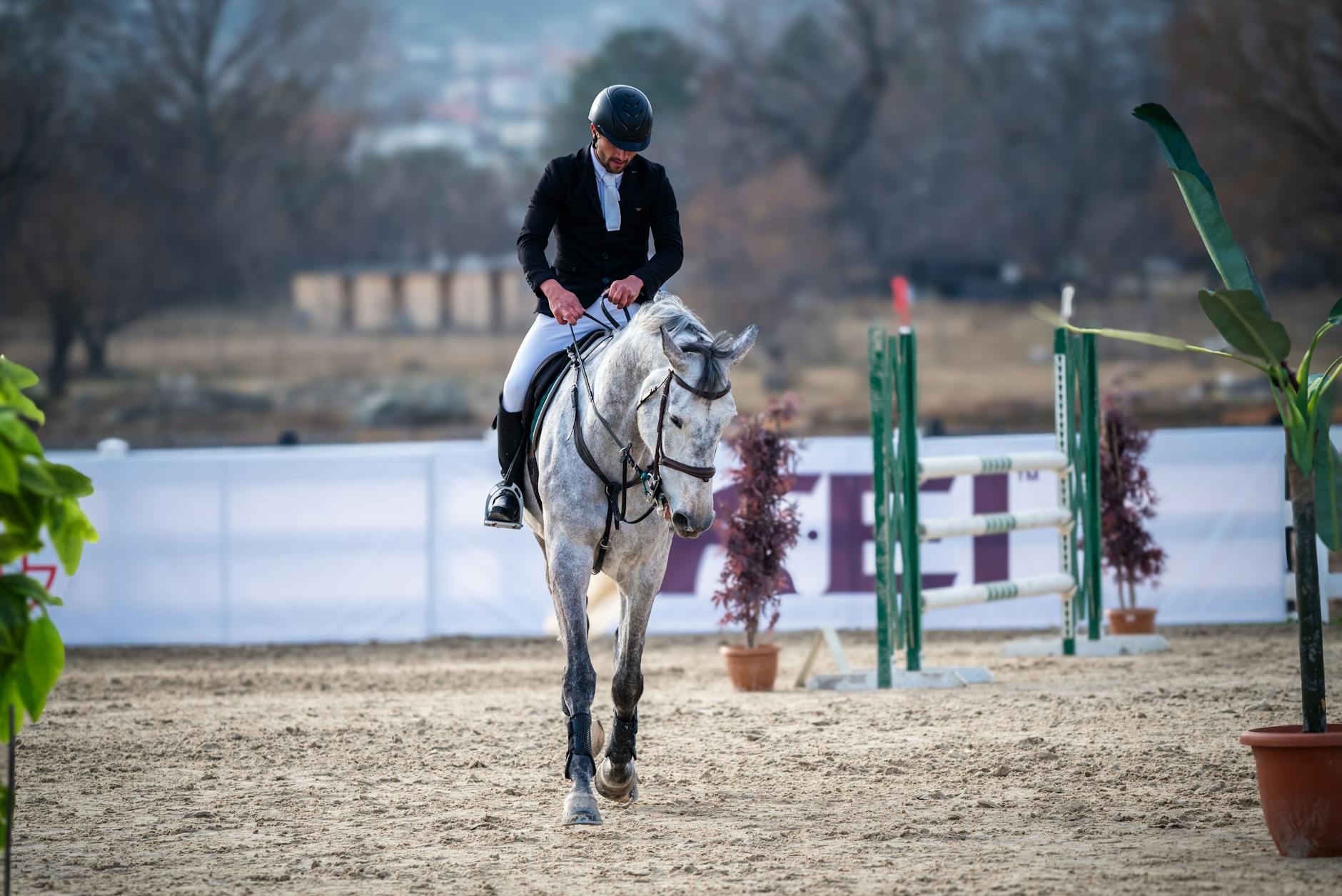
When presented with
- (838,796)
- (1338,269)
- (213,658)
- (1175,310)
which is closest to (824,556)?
(213,658)

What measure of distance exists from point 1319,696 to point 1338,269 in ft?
103

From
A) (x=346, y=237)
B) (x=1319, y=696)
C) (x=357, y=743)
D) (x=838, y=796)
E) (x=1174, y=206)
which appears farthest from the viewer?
(x=346, y=237)

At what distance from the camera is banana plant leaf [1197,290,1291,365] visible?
4.04 meters

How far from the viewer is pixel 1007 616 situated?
36.2 ft

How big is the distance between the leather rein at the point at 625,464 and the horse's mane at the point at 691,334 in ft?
0.14

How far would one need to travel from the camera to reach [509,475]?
5.68m

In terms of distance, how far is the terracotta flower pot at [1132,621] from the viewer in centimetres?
975

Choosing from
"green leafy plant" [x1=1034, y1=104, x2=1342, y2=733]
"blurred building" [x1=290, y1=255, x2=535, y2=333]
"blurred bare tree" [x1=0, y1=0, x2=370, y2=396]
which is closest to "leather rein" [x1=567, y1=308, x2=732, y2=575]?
"green leafy plant" [x1=1034, y1=104, x2=1342, y2=733]

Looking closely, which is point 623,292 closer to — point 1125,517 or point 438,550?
point 1125,517

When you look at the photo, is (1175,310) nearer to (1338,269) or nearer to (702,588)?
(1338,269)

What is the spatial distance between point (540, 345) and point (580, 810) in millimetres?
1864

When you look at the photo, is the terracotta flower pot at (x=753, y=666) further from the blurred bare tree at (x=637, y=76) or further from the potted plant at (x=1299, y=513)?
the blurred bare tree at (x=637, y=76)

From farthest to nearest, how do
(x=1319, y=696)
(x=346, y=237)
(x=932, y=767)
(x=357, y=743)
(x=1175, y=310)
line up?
(x=346, y=237) < (x=1175, y=310) < (x=357, y=743) < (x=932, y=767) < (x=1319, y=696)

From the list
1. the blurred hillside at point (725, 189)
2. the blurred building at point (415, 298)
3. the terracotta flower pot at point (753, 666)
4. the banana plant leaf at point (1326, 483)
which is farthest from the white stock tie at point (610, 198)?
the blurred building at point (415, 298)
